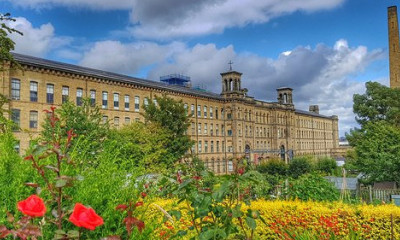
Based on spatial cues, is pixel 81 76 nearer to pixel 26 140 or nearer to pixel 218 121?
pixel 26 140

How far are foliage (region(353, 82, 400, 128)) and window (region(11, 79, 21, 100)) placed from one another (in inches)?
1700

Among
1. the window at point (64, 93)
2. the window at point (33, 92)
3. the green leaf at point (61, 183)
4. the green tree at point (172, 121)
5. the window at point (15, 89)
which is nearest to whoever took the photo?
the green leaf at point (61, 183)

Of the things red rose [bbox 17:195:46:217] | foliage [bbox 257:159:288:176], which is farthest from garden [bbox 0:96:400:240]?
foliage [bbox 257:159:288:176]

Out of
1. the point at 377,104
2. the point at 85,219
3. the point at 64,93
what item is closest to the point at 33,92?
the point at 64,93

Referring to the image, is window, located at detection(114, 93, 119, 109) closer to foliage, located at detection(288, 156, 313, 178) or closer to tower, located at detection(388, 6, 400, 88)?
foliage, located at detection(288, 156, 313, 178)

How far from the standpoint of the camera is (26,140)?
3167 cm

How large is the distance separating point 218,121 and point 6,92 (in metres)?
35.6

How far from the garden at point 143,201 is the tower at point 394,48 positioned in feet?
153

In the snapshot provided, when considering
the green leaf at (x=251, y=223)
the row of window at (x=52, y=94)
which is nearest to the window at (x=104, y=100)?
the row of window at (x=52, y=94)

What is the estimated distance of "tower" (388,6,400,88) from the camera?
56.0 meters

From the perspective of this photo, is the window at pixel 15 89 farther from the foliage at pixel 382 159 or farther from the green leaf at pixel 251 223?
the green leaf at pixel 251 223

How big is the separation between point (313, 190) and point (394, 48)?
56.9 meters

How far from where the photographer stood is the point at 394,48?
57.4 m

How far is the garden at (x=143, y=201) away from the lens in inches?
104
